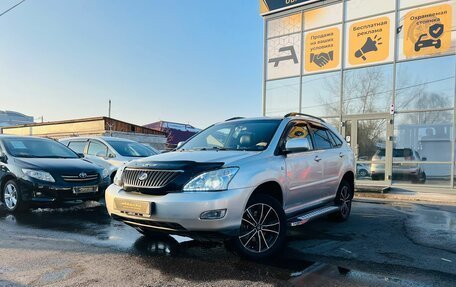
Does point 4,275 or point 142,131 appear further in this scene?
point 142,131

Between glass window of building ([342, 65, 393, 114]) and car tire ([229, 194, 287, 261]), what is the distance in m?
11.1

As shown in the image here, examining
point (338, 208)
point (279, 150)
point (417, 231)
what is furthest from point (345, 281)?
point (417, 231)

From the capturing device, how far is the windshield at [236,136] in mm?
5219

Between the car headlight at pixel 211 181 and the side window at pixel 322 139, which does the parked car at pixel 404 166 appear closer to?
the side window at pixel 322 139

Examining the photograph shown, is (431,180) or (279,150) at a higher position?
(279,150)

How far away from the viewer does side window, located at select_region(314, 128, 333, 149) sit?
6276 mm

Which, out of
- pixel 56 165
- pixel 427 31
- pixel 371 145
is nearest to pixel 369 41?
pixel 427 31

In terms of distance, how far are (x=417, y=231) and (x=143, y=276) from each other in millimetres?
4673

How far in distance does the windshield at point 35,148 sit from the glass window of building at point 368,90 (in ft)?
34.8

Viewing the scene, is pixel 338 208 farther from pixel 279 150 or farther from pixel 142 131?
pixel 142 131

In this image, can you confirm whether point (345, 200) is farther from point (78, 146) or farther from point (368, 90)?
point (368, 90)

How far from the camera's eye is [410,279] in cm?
396

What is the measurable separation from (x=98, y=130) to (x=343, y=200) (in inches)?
852

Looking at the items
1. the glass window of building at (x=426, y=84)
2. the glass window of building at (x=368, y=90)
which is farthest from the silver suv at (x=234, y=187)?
the glass window of building at (x=368, y=90)
